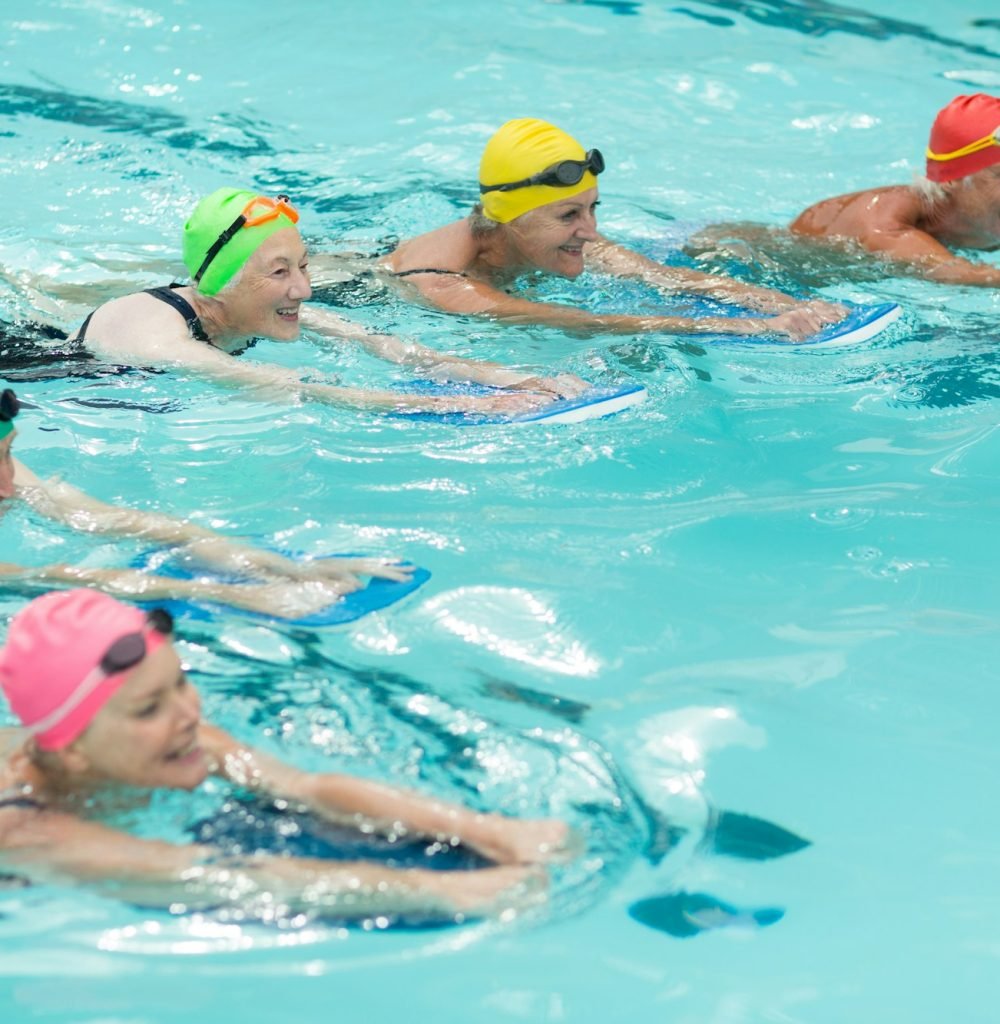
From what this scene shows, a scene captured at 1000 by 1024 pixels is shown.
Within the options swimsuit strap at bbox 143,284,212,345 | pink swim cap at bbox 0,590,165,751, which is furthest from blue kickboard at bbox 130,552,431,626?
swimsuit strap at bbox 143,284,212,345

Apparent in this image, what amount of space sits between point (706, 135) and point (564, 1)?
3053mm

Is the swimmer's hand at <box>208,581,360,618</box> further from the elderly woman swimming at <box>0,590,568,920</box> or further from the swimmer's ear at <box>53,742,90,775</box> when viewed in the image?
the swimmer's ear at <box>53,742,90,775</box>

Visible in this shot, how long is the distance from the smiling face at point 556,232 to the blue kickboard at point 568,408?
1161 millimetres

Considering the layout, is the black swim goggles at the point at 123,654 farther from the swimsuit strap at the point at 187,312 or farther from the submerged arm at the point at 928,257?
the submerged arm at the point at 928,257

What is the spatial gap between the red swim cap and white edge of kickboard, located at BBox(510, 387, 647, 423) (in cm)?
234

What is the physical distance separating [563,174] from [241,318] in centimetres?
174

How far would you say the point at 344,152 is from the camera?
10.2m

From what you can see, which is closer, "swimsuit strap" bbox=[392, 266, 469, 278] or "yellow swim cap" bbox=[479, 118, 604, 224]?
"yellow swim cap" bbox=[479, 118, 604, 224]

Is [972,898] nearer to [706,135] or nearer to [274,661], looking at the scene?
[274,661]

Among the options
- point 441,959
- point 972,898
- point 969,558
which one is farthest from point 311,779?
point 969,558

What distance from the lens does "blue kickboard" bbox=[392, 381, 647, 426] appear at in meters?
5.92

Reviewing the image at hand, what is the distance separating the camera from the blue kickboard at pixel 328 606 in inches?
181

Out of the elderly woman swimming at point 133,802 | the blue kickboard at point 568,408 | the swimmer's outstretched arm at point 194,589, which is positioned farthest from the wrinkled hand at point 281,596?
the blue kickboard at point 568,408

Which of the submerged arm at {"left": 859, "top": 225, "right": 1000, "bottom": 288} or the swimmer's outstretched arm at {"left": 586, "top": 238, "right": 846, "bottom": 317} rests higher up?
the submerged arm at {"left": 859, "top": 225, "right": 1000, "bottom": 288}
